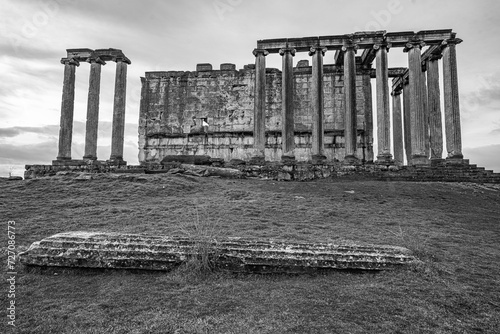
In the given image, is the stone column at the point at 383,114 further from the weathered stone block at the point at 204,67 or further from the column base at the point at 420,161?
the weathered stone block at the point at 204,67

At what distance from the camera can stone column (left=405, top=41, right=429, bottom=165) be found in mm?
19328

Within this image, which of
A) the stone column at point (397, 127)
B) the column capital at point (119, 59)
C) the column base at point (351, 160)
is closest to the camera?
the column base at point (351, 160)

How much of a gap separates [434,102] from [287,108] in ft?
33.7

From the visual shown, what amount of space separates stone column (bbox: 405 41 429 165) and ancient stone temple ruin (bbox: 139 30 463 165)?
63 mm

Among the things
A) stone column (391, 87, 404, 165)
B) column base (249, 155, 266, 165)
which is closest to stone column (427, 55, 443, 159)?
stone column (391, 87, 404, 165)

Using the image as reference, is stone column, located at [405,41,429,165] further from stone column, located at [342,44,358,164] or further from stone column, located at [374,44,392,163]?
stone column, located at [342,44,358,164]

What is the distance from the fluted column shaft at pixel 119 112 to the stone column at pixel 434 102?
70.9 ft

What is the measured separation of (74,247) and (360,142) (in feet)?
77.4

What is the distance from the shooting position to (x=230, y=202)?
10.6 meters

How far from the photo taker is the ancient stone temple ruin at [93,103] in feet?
73.0

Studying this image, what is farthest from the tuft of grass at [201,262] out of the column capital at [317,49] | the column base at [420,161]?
the column capital at [317,49]

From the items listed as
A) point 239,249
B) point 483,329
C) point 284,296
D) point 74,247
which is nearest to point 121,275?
point 74,247

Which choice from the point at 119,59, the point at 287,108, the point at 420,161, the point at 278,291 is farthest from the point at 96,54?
the point at 278,291

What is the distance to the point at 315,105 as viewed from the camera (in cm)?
1981
